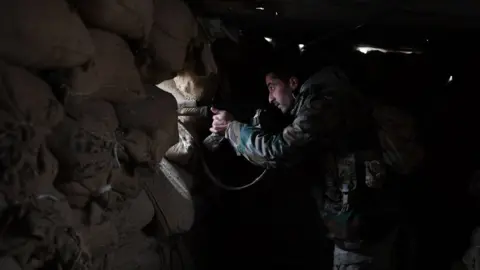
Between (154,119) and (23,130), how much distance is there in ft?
1.90

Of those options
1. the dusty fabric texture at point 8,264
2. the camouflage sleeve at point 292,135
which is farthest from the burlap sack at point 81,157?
the camouflage sleeve at point 292,135

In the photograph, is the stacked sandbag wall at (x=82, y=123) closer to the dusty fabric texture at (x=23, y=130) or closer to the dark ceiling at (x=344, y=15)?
the dusty fabric texture at (x=23, y=130)

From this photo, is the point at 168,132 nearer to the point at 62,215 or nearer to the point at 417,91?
the point at 62,215

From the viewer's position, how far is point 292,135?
2.37 meters

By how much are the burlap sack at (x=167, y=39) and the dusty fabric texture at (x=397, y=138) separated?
100cm

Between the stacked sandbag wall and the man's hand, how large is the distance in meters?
0.67

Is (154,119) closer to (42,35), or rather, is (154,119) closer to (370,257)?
(42,35)

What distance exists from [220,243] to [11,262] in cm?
211

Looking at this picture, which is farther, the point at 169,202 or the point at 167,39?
the point at 169,202

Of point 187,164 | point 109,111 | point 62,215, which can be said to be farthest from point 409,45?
point 62,215

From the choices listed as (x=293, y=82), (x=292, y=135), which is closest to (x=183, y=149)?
(x=292, y=135)

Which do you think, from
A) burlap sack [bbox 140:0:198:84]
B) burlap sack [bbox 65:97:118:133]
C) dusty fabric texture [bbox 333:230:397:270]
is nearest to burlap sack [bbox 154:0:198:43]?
burlap sack [bbox 140:0:198:84]

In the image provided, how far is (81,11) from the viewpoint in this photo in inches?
53.7

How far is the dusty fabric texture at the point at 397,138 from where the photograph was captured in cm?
245
